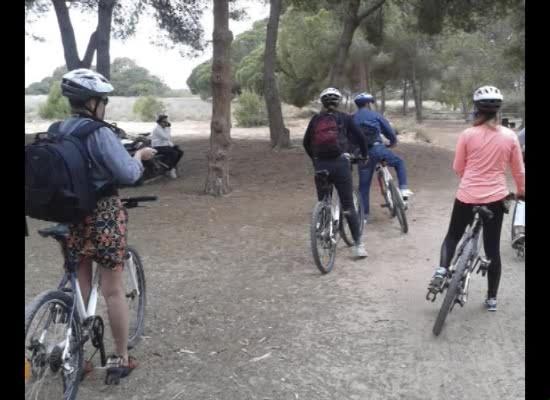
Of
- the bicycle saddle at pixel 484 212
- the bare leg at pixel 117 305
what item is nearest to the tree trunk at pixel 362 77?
the bicycle saddle at pixel 484 212

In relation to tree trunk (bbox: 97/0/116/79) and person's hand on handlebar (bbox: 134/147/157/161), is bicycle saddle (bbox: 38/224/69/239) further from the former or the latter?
tree trunk (bbox: 97/0/116/79)

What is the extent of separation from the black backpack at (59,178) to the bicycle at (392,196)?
17.0 feet

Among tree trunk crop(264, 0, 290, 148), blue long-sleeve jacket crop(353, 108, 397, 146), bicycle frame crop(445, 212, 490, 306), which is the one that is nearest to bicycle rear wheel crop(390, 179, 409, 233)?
blue long-sleeve jacket crop(353, 108, 397, 146)

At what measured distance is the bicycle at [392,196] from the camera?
7.88m

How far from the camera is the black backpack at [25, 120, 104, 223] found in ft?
10.5

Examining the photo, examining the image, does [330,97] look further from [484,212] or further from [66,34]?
[66,34]

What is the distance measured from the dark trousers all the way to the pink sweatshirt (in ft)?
27.7

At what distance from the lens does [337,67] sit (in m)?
16.5

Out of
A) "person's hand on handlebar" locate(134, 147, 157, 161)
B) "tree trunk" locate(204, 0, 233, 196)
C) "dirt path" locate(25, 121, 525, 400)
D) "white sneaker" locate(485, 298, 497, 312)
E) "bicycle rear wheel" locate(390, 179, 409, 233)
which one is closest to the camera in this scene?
"person's hand on handlebar" locate(134, 147, 157, 161)

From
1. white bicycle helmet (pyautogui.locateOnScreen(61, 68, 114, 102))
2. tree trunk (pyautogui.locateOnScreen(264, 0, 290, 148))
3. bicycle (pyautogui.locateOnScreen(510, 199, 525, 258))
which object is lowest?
bicycle (pyautogui.locateOnScreen(510, 199, 525, 258))

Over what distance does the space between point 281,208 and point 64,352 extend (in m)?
6.82

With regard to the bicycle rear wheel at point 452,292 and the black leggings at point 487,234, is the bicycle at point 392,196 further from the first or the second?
the bicycle rear wheel at point 452,292

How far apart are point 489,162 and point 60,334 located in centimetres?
322

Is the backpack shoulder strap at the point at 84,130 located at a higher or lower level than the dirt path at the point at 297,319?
higher
